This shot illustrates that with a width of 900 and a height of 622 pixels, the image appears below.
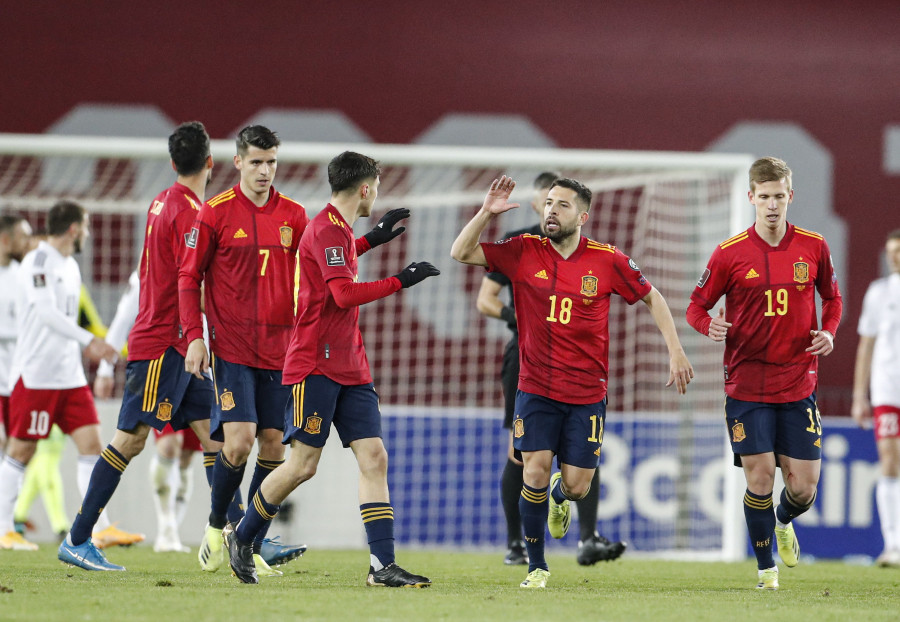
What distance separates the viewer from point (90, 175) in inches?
439

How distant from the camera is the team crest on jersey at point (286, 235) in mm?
5473

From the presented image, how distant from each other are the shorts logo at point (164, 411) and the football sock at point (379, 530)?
121 cm

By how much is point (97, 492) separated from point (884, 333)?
18.7 ft

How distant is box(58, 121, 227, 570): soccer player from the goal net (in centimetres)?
248

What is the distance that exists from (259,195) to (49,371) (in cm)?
A: 261

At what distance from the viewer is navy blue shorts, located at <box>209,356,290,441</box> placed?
17.4 ft

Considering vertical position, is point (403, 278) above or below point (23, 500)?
above

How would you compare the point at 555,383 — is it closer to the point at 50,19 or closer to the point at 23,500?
A: the point at 23,500

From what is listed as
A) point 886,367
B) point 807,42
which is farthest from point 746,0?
point 886,367

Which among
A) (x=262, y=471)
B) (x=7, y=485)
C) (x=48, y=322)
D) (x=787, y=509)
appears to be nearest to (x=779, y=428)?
(x=787, y=509)

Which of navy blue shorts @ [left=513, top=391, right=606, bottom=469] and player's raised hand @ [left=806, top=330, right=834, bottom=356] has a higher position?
player's raised hand @ [left=806, top=330, right=834, bottom=356]

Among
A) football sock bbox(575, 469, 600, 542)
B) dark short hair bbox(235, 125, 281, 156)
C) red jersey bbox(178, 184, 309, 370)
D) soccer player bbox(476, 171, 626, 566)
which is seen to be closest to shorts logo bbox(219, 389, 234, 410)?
red jersey bbox(178, 184, 309, 370)

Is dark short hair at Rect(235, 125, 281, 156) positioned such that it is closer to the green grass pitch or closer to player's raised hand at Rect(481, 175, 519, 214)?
player's raised hand at Rect(481, 175, 519, 214)

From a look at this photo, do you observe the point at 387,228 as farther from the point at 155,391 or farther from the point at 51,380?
the point at 51,380
